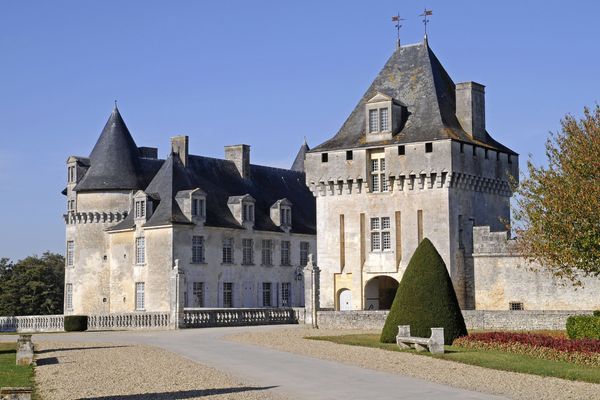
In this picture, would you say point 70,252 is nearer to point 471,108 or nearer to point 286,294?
point 286,294

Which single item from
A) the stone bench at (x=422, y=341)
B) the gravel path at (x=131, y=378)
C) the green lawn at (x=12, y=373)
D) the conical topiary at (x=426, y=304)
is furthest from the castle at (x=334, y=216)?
the gravel path at (x=131, y=378)

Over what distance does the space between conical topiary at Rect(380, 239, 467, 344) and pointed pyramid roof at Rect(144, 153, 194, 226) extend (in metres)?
19.9

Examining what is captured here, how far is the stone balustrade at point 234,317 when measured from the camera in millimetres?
32500

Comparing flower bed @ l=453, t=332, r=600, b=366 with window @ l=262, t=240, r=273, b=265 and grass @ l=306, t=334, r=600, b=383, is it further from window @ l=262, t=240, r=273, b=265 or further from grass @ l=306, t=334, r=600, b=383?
window @ l=262, t=240, r=273, b=265

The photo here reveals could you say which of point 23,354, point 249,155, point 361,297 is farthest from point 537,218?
point 249,155

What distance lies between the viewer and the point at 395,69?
35438mm

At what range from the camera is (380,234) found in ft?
110

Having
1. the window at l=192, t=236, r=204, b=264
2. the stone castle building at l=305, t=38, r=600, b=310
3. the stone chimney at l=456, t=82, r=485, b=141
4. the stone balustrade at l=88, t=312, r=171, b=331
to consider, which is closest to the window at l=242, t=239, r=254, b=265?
the window at l=192, t=236, r=204, b=264

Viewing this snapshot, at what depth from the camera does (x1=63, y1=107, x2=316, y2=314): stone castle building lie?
134ft

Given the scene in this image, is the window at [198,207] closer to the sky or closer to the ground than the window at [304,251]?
closer to the sky

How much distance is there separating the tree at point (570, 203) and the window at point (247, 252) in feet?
65.6

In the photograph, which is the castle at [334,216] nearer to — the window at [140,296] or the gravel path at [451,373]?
the window at [140,296]

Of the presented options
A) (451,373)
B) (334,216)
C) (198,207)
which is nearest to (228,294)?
(198,207)

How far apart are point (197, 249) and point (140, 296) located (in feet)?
10.4
